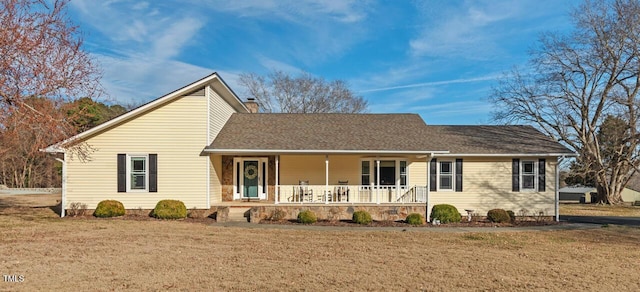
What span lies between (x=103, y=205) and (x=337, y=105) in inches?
1119

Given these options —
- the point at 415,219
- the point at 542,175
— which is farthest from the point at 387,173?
the point at 542,175

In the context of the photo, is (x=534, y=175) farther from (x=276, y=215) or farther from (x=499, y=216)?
(x=276, y=215)

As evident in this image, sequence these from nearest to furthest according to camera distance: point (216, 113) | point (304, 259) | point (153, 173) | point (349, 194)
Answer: point (304, 259), point (153, 173), point (349, 194), point (216, 113)

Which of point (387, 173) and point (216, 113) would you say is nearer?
point (216, 113)

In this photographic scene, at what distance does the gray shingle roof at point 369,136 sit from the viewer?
57.2ft

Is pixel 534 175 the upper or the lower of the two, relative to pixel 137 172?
lower

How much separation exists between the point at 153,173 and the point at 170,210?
183 centimetres

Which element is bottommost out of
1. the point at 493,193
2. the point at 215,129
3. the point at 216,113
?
the point at 493,193

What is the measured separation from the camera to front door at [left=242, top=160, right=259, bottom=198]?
18812 mm

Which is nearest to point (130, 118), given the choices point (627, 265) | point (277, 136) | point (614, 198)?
point (277, 136)

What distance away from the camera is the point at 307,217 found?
51.3 feet

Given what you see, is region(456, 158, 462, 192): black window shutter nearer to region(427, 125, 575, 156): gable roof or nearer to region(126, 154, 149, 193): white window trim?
region(427, 125, 575, 156): gable roof

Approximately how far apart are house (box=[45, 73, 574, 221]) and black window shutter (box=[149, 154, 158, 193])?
0.04 meters

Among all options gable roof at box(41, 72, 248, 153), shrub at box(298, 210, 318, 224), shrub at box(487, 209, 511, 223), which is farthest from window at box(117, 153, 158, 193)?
shrub at box(487, 209, 511, 223)
